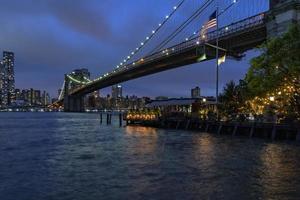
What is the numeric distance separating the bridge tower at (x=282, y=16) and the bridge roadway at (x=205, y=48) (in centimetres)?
264

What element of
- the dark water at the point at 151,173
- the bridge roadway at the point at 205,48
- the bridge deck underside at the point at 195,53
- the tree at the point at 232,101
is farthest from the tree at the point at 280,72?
the tree at the point at 232,101

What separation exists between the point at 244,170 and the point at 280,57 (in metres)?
21.1

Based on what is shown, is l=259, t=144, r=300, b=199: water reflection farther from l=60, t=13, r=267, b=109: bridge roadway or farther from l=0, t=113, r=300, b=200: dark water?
l=60, t=13, r=267, b=109: bridge roadway

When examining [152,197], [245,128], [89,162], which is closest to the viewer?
[152,197]

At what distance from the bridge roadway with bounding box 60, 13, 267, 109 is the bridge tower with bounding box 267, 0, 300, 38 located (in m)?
2.64

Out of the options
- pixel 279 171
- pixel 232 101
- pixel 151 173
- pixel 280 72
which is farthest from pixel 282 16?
pixel 151 173

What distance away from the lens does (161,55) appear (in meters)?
95.3

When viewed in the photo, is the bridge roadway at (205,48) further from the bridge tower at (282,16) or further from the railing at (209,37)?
the bridge tower at (282,16)

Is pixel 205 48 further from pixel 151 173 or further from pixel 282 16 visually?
pixel 151 173

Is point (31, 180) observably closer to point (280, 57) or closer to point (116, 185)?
point (116, 185)

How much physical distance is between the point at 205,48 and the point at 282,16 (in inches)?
851

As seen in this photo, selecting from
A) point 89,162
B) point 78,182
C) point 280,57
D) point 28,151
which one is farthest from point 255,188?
point 280,57

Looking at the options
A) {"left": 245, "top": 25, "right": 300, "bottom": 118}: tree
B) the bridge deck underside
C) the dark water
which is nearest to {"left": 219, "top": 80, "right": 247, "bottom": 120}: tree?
the bridge deck underside

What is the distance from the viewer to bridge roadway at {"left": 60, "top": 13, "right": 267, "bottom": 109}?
2744 inches
